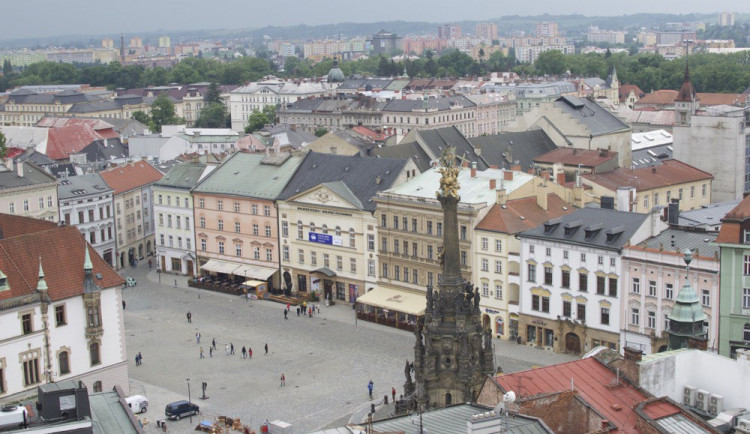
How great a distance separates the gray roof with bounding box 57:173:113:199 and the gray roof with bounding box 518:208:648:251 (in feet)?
148

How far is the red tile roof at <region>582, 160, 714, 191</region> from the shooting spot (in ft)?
284

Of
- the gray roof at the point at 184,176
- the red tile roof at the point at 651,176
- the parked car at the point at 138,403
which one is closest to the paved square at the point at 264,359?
the parked car at the point at 138,403

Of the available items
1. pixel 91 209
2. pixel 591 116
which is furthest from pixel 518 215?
pixel 91 209

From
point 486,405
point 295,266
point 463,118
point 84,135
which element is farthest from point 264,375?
point 463,118

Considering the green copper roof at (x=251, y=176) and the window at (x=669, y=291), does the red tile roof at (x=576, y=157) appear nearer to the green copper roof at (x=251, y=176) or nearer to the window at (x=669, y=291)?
the green copper roof at (x=251, y=176)

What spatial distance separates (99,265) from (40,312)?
5.01 meters

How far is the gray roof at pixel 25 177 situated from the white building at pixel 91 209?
83.9 inches

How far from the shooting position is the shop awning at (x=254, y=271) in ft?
298

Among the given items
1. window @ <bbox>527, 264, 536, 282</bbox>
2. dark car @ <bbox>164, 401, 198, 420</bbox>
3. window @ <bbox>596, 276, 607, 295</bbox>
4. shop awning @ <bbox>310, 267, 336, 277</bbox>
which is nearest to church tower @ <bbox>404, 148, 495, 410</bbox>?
dark car @ <bbox>164, 401, 198, 420</bbox>

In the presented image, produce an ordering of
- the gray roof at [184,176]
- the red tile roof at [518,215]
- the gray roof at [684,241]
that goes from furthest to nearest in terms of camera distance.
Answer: the gray roof at [184,176], the red tile roof at [518,215], the gray roof at [684,241]

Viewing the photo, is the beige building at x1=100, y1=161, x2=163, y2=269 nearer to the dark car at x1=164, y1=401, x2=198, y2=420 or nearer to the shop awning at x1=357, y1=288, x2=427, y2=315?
the shop awning at x1=357, y1=288, x2=427, y2=315

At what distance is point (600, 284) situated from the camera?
223 ft

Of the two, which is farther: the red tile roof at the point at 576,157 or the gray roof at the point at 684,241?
the red tile roof at the point at 576,157

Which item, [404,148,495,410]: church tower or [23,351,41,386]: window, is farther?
[23,351,41,386]: window
